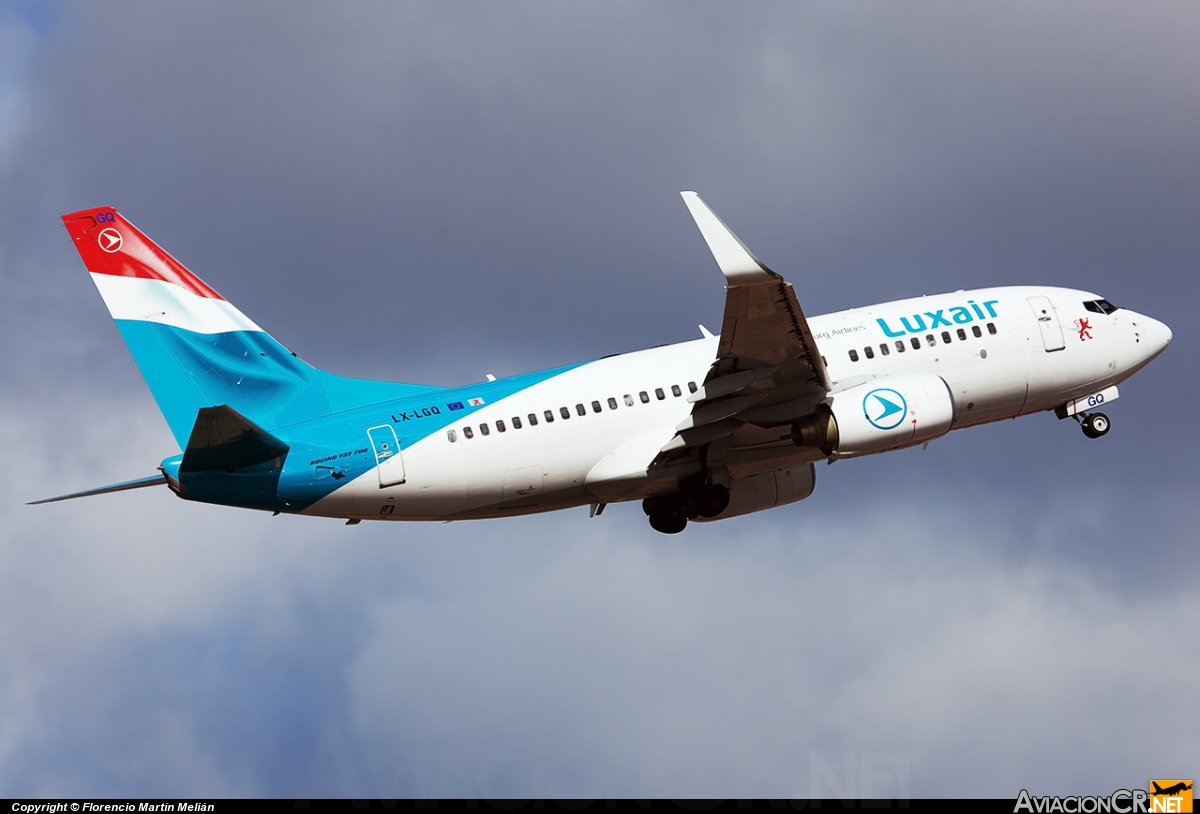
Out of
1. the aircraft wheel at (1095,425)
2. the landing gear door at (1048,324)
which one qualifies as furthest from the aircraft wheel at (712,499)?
the aircraft wheel at (1095,425)

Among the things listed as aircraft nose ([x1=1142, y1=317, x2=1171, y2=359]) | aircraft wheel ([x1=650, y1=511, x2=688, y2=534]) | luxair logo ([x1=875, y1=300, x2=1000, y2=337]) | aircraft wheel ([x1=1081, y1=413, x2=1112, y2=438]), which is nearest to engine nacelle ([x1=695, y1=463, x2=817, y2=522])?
aircraft wheel ([x1=650, y1=511, x2=688, y2=534])

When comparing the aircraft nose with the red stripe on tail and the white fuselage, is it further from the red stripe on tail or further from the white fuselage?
the red stripe on tail

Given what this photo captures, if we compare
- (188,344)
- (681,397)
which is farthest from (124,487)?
(681,397)

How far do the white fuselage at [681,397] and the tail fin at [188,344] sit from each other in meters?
3.59

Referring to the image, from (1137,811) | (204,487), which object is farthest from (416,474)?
(1137,811)

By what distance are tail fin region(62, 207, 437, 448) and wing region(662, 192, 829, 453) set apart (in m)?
9.03

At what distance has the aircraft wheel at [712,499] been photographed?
1688 inches

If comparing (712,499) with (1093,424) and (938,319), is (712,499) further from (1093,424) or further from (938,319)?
(1093,424)

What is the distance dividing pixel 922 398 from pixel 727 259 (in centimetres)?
918

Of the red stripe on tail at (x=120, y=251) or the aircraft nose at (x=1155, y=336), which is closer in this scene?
the red stripe on tail at (x=120, y=251)

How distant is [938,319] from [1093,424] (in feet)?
24.9

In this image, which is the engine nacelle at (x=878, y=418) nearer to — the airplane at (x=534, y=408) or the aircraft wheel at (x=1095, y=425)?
the airplane at (x=534, y=408)

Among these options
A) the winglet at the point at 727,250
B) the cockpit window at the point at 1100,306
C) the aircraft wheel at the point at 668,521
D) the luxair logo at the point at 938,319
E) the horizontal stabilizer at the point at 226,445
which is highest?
the cockpit window at the point at 1100,306

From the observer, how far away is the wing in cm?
3772
